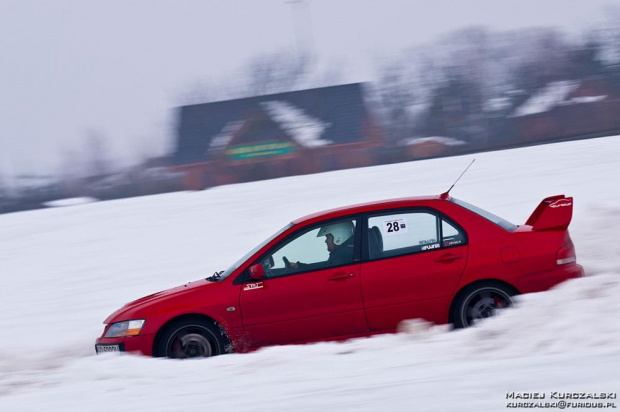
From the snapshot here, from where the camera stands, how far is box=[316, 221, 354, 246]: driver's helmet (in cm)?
688

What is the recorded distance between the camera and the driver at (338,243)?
681 centimetres

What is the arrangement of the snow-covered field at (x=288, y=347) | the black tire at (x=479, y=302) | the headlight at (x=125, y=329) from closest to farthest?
the snow-covered field at (x=288, y=347), the black tire at (x=479, y=302), the headlight at (x=125, y=329)

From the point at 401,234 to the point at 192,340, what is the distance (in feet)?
6.95

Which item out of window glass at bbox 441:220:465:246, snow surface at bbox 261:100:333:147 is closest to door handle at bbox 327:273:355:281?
window glass at bbox 441:220:465:246

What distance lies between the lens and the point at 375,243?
269 inches

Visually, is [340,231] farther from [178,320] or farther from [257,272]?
[178,320]

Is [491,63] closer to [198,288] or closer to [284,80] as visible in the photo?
[284,80]

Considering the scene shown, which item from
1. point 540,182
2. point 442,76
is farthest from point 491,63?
point 540,182

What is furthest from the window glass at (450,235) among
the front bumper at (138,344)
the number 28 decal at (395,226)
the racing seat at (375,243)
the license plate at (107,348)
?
the license plate at (107,348)

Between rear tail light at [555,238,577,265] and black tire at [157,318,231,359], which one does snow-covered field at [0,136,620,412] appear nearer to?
rear tail light at [555,238,577,265]

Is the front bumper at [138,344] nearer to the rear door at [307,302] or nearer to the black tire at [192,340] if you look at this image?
the black tire at [192,340]

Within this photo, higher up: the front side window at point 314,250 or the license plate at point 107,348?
the front side window at point 314,250

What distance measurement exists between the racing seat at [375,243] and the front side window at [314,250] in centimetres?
15

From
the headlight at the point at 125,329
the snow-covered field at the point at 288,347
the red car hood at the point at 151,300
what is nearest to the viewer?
the snow-covered field at the point at 288,347
